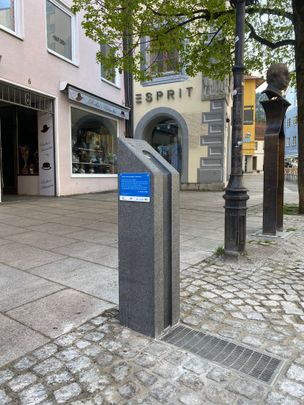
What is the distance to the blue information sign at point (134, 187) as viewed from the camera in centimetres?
256

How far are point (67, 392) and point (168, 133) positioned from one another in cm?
1664

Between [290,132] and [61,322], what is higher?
[290,132]

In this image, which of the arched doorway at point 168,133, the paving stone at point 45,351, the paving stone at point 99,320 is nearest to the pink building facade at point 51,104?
the arched doorway at point 168,133

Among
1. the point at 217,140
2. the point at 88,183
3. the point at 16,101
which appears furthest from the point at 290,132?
the point at 16,101

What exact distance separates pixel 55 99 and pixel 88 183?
3.43m

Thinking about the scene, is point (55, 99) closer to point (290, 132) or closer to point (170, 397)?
point (170, 397)

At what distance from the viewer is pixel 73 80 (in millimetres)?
12703

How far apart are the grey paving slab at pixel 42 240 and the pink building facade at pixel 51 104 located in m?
5.48

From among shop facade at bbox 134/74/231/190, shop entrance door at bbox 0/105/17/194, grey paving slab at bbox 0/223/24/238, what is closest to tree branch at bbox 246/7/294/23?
shop facade at bbox 134/74/231/190

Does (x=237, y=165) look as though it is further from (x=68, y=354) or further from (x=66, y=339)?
(x=68, y=354)

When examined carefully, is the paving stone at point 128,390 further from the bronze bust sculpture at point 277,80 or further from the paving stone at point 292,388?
the bronze bust sculpture at point 277,80

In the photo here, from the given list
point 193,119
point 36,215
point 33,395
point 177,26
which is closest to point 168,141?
point 193,119

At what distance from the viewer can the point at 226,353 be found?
2.49 metres

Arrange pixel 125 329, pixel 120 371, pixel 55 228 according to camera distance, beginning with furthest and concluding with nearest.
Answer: pixel 55 228 < pixel 125 329 < pixel 120 371
